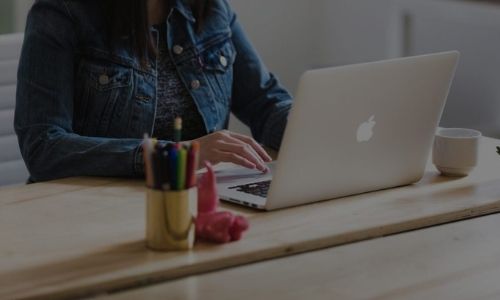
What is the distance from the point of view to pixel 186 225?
1.56m

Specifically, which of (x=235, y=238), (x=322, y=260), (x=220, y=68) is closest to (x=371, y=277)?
(x=322, y=260)

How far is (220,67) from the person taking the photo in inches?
92.3

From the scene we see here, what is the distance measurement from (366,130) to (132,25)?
2.13ft

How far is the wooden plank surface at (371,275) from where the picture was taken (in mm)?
1429

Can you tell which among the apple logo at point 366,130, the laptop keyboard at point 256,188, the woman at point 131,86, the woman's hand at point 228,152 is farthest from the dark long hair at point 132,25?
the apple logo at point 366,130

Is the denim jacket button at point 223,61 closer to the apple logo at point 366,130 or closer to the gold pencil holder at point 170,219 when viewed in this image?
the apple logo at point 366,130

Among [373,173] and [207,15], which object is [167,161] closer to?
[373,173]

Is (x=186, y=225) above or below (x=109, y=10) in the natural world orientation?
below

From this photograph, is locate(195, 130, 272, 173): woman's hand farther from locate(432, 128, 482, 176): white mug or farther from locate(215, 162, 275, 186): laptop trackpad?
locate(432, 128, 482, 176): white mug

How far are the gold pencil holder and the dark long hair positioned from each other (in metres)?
0.72

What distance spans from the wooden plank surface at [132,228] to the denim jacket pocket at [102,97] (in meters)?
0.26

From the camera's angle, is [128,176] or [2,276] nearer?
[2,276]

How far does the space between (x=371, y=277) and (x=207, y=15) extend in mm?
1016

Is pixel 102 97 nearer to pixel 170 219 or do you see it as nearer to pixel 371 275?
pixel 170 219
